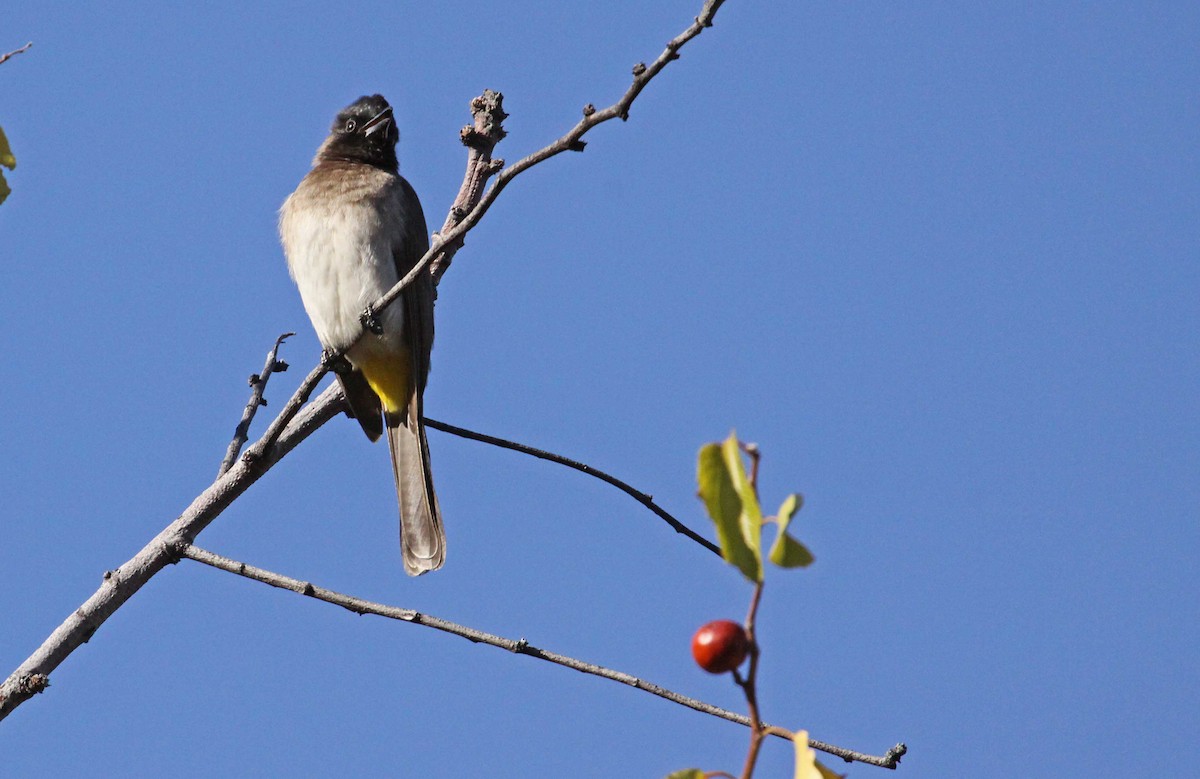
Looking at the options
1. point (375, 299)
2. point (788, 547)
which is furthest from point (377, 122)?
point (788, 547)

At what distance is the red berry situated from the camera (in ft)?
5.77

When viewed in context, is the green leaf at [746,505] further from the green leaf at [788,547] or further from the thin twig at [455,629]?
the thin twig at [455,629]

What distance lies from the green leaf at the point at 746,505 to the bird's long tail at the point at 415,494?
3.37 meters

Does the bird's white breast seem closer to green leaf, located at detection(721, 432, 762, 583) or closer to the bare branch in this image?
the bare branch

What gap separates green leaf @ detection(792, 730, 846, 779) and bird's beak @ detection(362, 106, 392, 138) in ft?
17.9

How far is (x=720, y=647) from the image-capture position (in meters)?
1.76

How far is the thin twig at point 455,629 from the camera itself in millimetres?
2842

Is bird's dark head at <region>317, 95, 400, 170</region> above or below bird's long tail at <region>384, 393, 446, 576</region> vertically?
above

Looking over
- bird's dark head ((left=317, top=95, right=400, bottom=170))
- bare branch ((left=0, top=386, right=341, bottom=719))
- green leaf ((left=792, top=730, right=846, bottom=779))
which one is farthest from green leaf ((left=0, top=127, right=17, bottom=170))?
bird's dark head ((left=317, top=95, right=400, bottom=170))

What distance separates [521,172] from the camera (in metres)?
2.89

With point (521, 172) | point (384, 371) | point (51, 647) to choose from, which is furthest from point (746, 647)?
point (384, 371)

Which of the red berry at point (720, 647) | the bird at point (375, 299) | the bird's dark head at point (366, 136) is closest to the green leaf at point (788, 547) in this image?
the red berry at point (720, 647)

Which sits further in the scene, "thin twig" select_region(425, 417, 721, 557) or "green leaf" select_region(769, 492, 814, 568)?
"thin twig" select_region(425, 417, 721, 557)

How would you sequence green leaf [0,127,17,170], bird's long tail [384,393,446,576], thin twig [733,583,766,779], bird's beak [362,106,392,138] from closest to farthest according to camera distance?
thin twig [733,583,766,779] < green leaf [0,127,17,170] < bird's long tail [384,393,446,576] < bird's beak [362,106,392,138]
